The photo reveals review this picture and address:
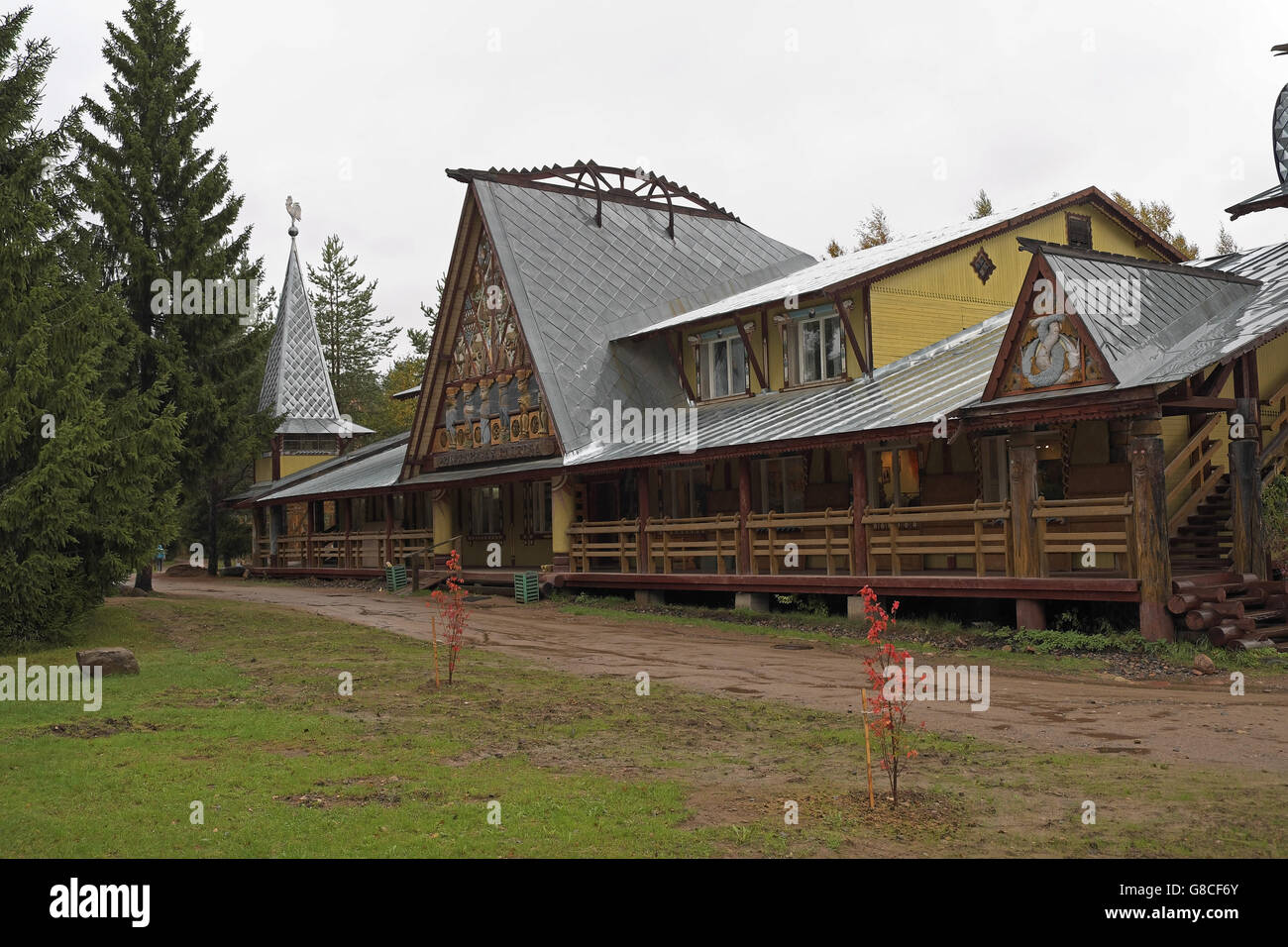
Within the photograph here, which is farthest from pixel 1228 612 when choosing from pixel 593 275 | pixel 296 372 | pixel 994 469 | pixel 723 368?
pixel 296 372

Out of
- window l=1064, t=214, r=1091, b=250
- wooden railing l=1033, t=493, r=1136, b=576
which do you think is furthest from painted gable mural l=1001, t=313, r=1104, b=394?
window l=1064, t=214, r=1091, b=250

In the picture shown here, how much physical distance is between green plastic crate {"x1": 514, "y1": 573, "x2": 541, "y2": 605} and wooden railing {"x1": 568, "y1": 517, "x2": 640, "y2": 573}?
0.91 meters

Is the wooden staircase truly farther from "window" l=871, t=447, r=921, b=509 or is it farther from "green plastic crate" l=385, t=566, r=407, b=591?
"green plastic crate" l=385, t=566, r=407, b=591

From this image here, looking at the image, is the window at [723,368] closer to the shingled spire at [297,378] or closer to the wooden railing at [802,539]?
the wooden railing at [802,539]

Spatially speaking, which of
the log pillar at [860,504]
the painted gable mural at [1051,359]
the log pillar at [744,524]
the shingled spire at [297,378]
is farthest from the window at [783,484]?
the shingled spire at [297,378]

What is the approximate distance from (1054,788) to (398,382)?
2625 inches

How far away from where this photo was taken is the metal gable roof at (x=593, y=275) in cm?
2997

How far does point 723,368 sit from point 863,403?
22.8ft

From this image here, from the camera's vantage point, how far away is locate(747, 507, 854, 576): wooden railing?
70.6 feet

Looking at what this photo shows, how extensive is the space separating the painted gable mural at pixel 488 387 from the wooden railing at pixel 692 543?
15.7ft

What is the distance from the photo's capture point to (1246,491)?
56.6 feet

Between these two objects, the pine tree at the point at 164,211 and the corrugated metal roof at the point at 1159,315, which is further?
the pine tree at the point at 164,211

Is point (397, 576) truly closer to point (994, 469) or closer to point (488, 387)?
point (488, 387)

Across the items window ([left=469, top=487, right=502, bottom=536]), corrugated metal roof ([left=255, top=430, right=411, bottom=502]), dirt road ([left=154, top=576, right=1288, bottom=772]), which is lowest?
dirt road ([left=154, top=576, right=1288, bottom=772])
